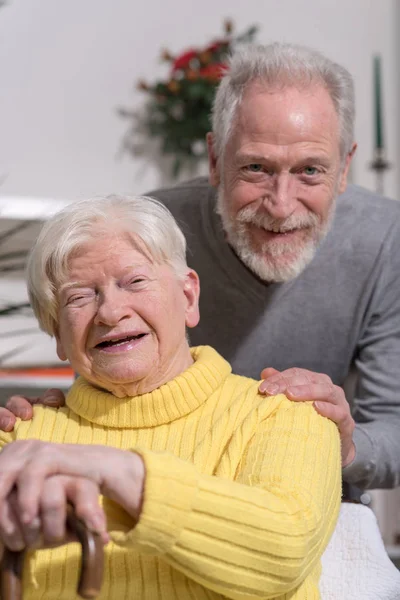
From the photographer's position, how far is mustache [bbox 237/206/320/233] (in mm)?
1891

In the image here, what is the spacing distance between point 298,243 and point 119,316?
0.68m

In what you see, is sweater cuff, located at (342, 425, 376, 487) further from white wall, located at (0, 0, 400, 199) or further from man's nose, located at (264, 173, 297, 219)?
white wall, located at (0, 0, 400, 199)

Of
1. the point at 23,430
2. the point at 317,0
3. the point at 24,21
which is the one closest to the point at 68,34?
the point at 24,21

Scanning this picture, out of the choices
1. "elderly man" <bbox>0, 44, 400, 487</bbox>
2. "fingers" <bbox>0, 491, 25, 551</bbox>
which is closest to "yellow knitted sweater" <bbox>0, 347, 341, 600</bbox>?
"fingers" <bbox>0, 491, 25, 551</bbox>

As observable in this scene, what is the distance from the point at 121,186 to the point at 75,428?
10.1ft

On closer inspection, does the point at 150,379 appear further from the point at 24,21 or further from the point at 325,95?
the point at 24,21

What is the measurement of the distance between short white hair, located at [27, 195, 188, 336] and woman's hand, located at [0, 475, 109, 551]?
57 cm

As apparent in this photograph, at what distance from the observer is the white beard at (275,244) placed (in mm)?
1912

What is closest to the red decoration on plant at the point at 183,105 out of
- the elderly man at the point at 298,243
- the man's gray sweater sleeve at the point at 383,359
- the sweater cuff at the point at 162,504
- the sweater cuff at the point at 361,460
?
the elderly man at the point at 298,243

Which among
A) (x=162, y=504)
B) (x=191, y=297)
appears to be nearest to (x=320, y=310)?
(x=191, y=297)

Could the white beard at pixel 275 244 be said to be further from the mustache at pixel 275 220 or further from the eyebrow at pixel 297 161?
the eyebrow at pixel 297 161

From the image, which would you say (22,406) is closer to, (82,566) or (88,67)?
(82,566)

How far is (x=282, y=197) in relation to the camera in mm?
1849

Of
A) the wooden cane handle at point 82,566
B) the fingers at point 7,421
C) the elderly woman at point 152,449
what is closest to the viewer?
the wooden cane handle at point 82,566
